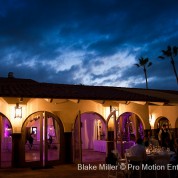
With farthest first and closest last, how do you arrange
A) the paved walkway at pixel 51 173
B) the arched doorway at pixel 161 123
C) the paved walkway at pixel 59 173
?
the arched doorway at pixel 161 123
the paved walkway at pixel 51 173
the paved walkway at pixel 59 173

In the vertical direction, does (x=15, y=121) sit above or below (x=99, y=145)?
above

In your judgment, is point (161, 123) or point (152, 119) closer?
point (152, 119)

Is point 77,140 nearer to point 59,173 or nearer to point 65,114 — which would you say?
point 65,114

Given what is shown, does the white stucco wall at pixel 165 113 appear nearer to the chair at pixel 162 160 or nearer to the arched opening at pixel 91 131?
the arched opening at pixel 91 131

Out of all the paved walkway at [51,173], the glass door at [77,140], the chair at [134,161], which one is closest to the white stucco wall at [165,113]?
the glass door at [77,140]

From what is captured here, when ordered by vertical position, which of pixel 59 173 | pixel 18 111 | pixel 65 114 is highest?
pixel 18 111

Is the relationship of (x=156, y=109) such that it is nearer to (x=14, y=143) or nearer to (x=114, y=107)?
(x=114, y=107)

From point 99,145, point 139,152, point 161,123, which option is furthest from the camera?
point 99,145

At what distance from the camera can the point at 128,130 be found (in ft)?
56.6

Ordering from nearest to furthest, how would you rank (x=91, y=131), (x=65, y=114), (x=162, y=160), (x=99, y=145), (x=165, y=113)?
(x=162, y=160)
(x=65, y=114)
(x=165, y=113)
(x=99, y=145)
(x=91, y=131)

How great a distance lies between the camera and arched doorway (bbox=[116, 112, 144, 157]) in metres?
13.5

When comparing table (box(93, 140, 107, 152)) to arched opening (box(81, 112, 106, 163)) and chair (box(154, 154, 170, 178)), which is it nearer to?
arched opening (box(81, 112, 106, 163))

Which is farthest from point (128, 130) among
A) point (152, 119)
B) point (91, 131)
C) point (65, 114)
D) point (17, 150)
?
point (17, 150)

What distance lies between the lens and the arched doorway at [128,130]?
1352 centimetres
